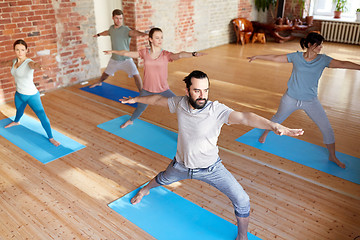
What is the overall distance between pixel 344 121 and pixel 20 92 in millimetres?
4177

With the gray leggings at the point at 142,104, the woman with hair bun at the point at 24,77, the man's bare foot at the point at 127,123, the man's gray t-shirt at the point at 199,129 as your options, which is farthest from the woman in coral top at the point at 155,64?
the man's gray t-shirt at the point at 199,129

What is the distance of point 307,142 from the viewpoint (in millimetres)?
3957

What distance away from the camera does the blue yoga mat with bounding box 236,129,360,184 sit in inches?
132

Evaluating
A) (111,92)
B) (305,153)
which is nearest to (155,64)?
(305,153)

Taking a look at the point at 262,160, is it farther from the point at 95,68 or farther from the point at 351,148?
the point at 95,68

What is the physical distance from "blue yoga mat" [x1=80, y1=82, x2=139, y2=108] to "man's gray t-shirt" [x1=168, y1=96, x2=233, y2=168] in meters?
3.16

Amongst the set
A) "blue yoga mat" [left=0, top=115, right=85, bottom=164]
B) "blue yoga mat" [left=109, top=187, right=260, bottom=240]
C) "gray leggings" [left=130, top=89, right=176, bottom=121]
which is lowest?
"blue yoga mat" [left=109, top=187, right=260, bottom=240]

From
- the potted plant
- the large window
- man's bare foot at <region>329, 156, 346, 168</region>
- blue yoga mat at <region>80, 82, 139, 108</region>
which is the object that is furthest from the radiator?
man's bare foot at <region>329, 156, 346, 168</region>

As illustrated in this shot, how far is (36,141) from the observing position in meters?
3.92

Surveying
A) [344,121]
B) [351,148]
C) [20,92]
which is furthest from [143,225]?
[344,121]

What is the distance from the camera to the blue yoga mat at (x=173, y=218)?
Result: 98.7 inches

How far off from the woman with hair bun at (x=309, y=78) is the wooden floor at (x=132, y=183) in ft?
1.77

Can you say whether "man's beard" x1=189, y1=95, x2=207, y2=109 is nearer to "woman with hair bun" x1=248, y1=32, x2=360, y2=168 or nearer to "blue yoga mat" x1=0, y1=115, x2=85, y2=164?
"woman with hair bun" x1=248, y1=32, x2=360, y2=168

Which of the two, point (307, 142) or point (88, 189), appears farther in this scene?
point (307, 142)
